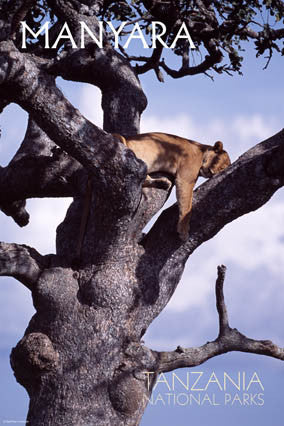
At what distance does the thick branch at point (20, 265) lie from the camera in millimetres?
5885

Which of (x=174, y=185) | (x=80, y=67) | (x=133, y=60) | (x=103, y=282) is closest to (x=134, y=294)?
(x=103, y=282)

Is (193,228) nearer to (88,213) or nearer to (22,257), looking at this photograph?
(88,213)

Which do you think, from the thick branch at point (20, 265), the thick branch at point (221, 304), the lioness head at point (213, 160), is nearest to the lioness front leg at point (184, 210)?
the lioness head at point (213, 160)

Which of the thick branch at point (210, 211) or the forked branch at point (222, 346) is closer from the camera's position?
the thick branch at point (210, 211)

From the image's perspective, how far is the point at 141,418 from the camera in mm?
5656

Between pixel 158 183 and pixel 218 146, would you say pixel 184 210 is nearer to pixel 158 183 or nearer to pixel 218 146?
pixel 158 183

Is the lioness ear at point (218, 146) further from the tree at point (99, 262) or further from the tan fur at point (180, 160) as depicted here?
the tree at point (99, 262)

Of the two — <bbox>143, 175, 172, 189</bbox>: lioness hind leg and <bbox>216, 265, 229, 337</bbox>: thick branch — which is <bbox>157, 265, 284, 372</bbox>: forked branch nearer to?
<bbox>216, 265, 229, 337</bbox>: thick branch

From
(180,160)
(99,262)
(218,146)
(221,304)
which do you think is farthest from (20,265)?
(218,146)

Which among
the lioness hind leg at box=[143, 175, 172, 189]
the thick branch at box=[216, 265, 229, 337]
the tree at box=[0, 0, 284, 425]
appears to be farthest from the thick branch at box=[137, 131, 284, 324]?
the thick branch at box=[216, 265, 229, 337]

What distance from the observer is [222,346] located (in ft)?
21.0

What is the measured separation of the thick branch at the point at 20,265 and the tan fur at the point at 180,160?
135 cm

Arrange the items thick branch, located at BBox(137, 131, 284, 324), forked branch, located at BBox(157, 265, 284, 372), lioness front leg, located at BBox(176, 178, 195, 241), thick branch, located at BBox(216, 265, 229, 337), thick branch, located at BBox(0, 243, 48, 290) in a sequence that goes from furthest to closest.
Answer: thick branch, located at BBox(216, 265, 229, 337), forked branch, located at BBox(157, 265, 284, 372), thick branch, located at BBox(0, 243, 48, 290), lioness front leg, located at BBox(176, 178, 195, 241), thick branch, located at BBox(137, 131, 284, 324)

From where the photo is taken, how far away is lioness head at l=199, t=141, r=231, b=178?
6512 mm
